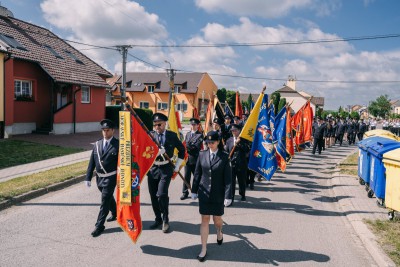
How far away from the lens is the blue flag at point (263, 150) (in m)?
9.34

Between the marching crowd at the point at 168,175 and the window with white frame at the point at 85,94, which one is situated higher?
the window with white frame at the point at 85,94

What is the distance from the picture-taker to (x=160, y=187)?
6.23m

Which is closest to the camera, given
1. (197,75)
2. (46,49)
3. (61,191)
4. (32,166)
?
(61,191)

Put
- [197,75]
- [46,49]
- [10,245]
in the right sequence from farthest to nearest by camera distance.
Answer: [197,75], [46,49], [10,245]

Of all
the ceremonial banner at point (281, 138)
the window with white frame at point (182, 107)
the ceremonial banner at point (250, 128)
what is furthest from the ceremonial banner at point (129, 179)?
the window with white frame at point (182, 107)

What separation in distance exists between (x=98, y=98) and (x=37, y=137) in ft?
24.2

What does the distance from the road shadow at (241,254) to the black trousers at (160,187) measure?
84cm

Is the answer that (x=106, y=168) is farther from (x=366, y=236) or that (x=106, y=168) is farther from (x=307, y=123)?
(x=307, y=123)

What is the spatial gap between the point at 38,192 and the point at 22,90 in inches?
A: 538

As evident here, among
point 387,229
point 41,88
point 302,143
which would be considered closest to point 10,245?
point 387,229

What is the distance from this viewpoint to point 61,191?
9078 mm

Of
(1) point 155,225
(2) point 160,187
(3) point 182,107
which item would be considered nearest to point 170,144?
(2) point 160,187

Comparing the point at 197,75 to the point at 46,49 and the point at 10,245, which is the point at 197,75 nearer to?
the point at 46,49

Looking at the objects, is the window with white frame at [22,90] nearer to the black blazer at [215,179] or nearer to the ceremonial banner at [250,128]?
the ceremonial banner at [250,128]
